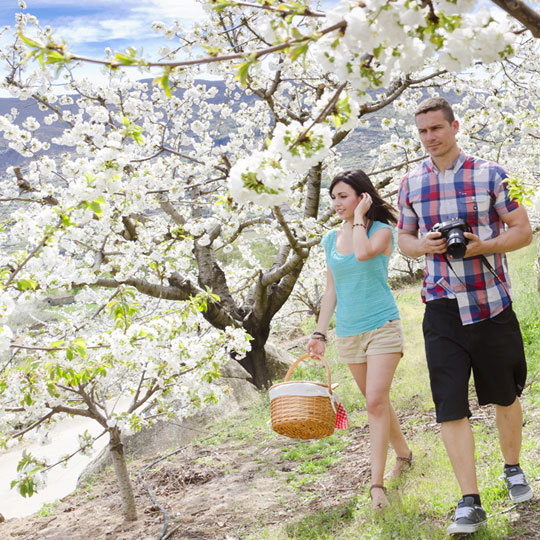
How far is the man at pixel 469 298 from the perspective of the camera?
271 cm

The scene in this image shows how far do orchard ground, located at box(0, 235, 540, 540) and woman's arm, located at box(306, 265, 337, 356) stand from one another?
0.98 m

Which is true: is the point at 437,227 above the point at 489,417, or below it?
above

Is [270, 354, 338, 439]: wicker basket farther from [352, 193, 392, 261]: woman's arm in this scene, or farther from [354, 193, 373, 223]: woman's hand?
[354, 193, 373, 223]: woman's hand

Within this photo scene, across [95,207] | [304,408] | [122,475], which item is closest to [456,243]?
[304,408]

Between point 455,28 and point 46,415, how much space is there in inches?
145

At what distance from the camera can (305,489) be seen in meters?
4.12

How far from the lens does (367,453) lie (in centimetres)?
447

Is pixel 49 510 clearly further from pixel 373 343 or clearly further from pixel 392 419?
pixel 373 343

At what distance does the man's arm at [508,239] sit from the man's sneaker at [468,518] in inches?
46.5

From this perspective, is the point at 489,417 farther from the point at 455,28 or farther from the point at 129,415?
the point at 455,28

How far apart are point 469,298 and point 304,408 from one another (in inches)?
47.6

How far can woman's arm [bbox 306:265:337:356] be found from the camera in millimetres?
3553

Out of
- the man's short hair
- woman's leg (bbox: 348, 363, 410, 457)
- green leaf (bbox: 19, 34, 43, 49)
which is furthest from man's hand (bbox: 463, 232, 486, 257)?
green leaf (bbox: 19, 34, 43, 49)

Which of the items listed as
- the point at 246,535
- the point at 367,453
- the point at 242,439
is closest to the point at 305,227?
the point at 242,439
